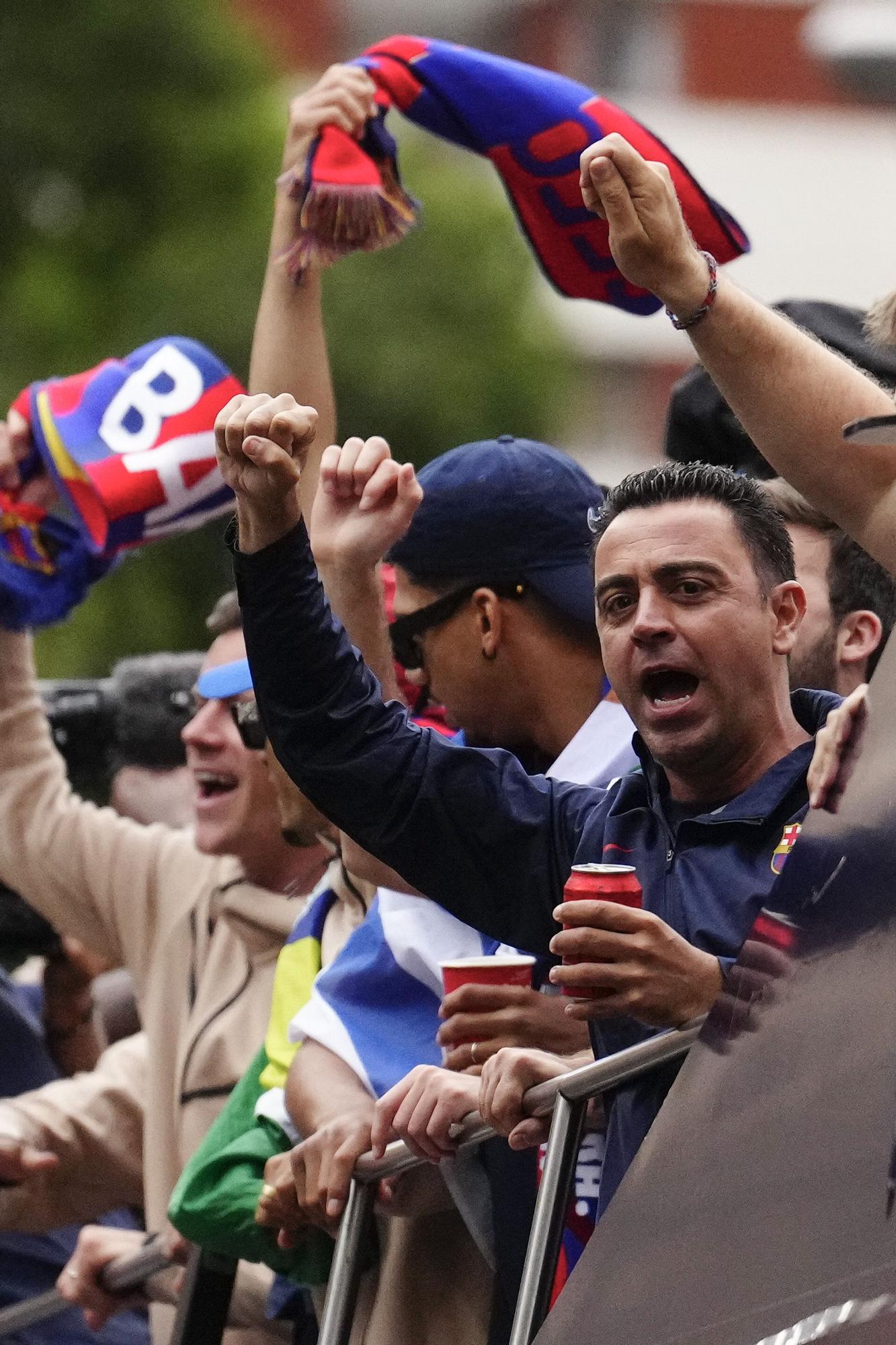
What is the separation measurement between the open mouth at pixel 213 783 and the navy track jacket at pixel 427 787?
1.61 m

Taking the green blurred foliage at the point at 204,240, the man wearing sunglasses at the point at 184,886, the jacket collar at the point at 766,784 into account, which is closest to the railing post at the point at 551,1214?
the jacket collar at the point at 766,784

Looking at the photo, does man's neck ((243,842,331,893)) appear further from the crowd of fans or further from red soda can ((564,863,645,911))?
red soda can ((564,863,645,911))

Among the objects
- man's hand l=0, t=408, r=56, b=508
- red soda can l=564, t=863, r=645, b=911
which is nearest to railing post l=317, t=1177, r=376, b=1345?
red soda can l=564, t=863, r=645, b=911

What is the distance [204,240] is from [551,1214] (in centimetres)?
3331

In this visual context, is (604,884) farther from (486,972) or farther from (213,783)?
(213,783)

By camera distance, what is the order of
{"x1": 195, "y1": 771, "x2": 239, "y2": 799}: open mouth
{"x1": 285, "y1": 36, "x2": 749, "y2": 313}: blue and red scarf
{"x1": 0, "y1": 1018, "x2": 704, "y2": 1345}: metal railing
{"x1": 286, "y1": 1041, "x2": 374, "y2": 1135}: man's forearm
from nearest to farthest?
{"x1": 0, "y1": 1018, "x2": 704, "y2": 1345}: metal railing
{"x1": 286, "y1": 1041, "x2": 374, "y2": 1135}: man's forearm
{"x1": 285, "y1": 36, "x2": 749, "y2": 313}: blue and red scarf
{"x1": 195, "y1": 771, "x2": 239, "y2": 799}: open mouth

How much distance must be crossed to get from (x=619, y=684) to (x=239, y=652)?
188 centimetres

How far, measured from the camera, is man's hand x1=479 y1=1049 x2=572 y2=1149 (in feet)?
9.65

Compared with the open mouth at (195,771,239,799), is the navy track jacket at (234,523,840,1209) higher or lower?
higher

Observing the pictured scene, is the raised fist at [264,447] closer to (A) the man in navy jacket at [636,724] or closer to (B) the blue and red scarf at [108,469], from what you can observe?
(A) the man in navy jacket at [636,724]

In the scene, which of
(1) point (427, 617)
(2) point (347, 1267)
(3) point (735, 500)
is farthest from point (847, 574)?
(2) point (347, 1267)

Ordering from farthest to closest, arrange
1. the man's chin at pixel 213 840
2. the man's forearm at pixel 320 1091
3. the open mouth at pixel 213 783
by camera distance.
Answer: the open mouth at pixel 213 783
the man's chin at pixel 213 840
the man's forearm at pixel 320 1091

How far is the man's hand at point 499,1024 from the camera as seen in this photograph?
3.16 m

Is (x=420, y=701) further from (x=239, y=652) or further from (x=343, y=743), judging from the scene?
(x=343, y=743)
